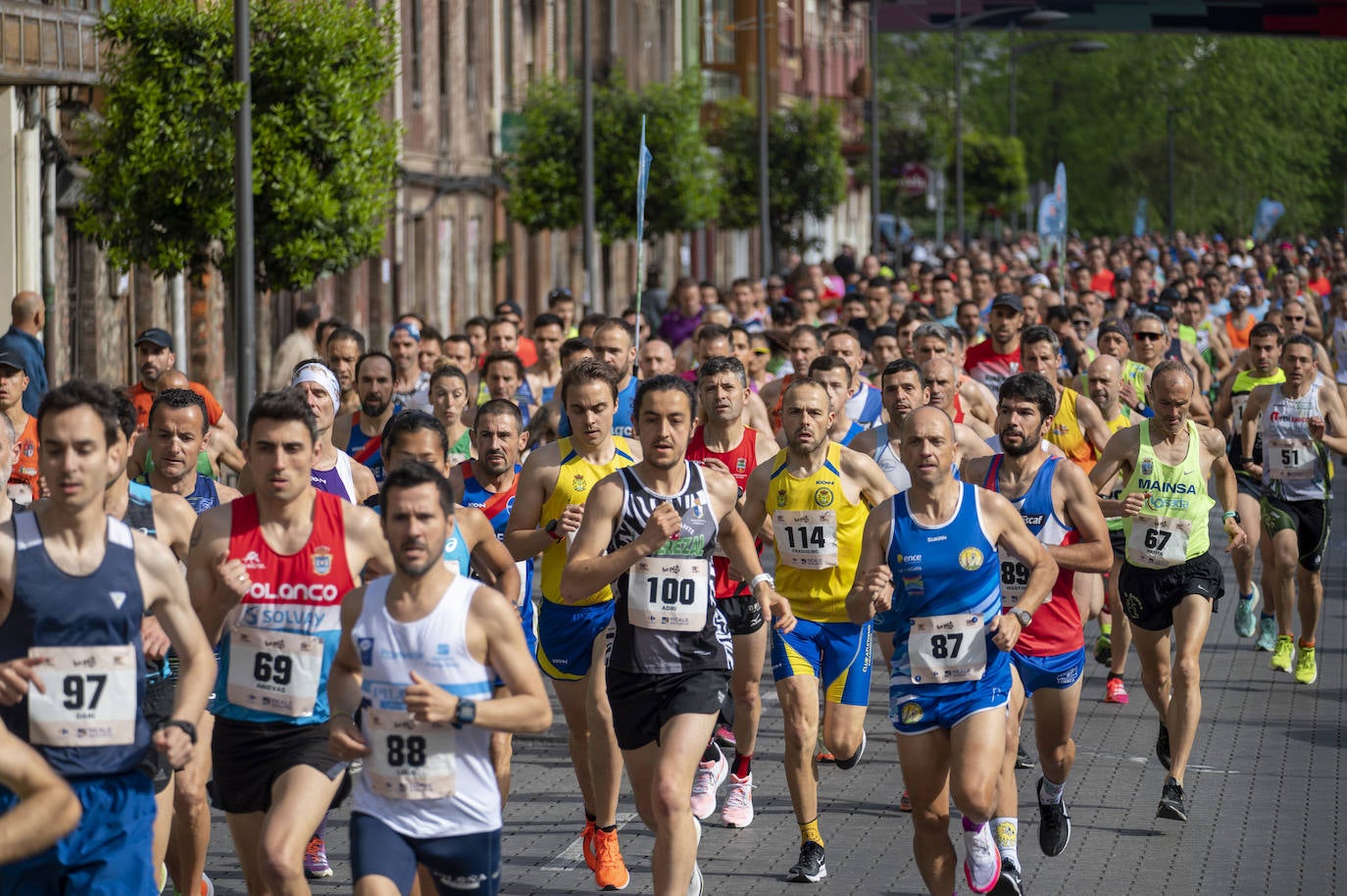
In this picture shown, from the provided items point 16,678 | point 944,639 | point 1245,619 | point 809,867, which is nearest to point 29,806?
point 16,678

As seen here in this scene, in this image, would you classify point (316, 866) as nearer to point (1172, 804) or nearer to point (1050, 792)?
point (1050, 792)

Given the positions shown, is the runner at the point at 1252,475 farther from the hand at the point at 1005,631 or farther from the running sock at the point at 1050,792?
the hand at the point at 1005,631

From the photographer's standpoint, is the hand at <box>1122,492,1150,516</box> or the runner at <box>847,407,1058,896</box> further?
the hand at <box>1122,492,1150,516</box>

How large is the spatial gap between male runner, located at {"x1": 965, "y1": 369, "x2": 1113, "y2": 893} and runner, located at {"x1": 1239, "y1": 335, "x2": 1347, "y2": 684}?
4.42 metres

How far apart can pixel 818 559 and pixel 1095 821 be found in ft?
5.46

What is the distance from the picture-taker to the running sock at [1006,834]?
8.05 metres

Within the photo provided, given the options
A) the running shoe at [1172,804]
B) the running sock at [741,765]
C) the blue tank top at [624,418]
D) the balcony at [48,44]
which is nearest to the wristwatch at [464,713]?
the running sock at [741,765]

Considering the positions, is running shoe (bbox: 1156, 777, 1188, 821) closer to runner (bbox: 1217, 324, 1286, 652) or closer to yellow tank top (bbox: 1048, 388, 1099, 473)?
yellow tank top (bbox: 1048, 388, 1099, 473)

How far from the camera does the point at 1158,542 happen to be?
33.6 feet

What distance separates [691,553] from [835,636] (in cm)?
150

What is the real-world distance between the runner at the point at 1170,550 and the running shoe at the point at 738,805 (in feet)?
5.56

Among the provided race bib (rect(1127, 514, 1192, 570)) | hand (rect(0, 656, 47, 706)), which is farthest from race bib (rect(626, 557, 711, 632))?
race bib (rect(1127, 514, 1192, 570))

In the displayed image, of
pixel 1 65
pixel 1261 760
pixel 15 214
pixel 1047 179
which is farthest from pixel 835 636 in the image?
pixel 1047 179

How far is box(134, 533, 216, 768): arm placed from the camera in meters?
5.85
